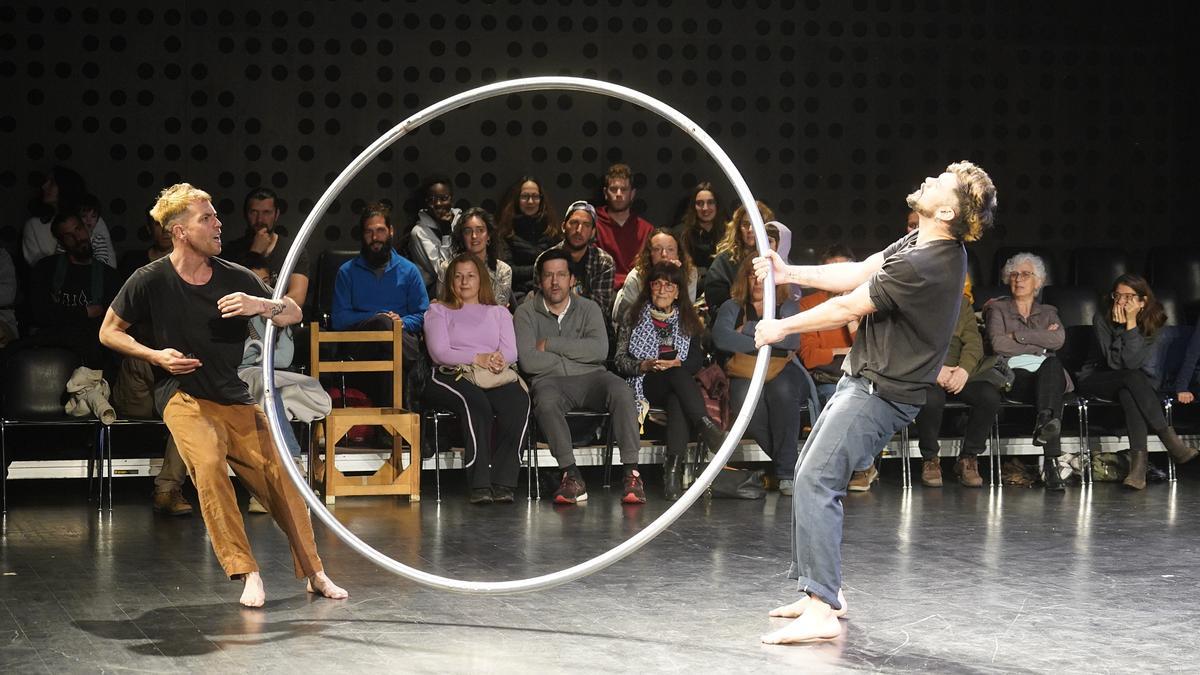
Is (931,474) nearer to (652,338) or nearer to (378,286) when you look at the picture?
(652,338)

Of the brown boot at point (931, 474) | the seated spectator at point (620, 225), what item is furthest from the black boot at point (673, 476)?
the brown boot at point (931, 474)

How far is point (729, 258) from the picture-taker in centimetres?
797

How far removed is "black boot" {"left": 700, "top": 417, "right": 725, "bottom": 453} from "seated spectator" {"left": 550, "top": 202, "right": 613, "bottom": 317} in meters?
0.90

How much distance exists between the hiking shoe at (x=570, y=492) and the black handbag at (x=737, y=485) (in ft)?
2.37

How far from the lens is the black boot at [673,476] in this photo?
7602 mm

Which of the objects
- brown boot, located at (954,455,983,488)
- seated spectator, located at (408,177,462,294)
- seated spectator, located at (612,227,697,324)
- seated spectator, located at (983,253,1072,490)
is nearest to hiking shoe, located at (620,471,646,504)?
seated spectator, located at (612,227,697,324)

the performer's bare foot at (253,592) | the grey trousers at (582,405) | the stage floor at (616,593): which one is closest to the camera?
the stage floor at (616,593)

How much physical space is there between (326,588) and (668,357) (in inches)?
120

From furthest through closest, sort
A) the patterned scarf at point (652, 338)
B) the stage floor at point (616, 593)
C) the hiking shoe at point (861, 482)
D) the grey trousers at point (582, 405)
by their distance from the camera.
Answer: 1. the hiking shoe at point (861, 482)
2. the patterned scarf at point (652, 338)
3. the grey trousers at point (582, 405)
4. the stage floor at point (616, 593)

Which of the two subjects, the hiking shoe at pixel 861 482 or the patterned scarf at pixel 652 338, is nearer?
the patterned scarf at pixel 652 338

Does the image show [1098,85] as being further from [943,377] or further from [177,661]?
[177,661]

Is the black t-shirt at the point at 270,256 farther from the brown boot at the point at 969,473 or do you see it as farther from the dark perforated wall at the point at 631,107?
the brown boot at the point at 969,473

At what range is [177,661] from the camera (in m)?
4.21

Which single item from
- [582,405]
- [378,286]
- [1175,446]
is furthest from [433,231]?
[1175,446]
